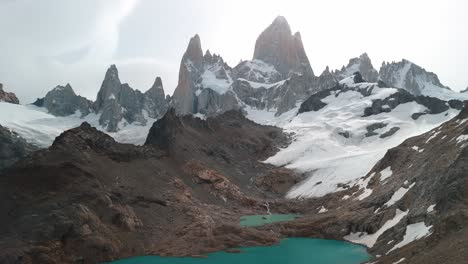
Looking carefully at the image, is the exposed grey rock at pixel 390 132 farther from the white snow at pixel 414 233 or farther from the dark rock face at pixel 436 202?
the white snow at pixel 414 233

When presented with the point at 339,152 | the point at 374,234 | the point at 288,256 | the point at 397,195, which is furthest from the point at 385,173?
the point at 339,152

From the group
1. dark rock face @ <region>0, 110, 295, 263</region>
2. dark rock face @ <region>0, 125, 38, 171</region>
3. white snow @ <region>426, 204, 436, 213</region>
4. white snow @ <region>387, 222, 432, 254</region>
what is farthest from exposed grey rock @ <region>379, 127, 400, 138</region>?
dark rock face @ <region>0, 125, 38, 171</region>

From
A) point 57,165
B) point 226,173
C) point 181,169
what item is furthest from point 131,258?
point 226,173

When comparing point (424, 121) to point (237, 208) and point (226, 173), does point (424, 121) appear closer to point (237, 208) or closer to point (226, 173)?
point (226, 173)

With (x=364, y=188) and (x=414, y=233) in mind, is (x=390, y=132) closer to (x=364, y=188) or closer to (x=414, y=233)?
(x=364, y=188)

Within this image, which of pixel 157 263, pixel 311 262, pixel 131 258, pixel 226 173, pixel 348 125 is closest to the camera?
pixel 311 262

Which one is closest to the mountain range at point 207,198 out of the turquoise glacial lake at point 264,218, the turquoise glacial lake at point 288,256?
the turquoise glacial lake at point 288,256
